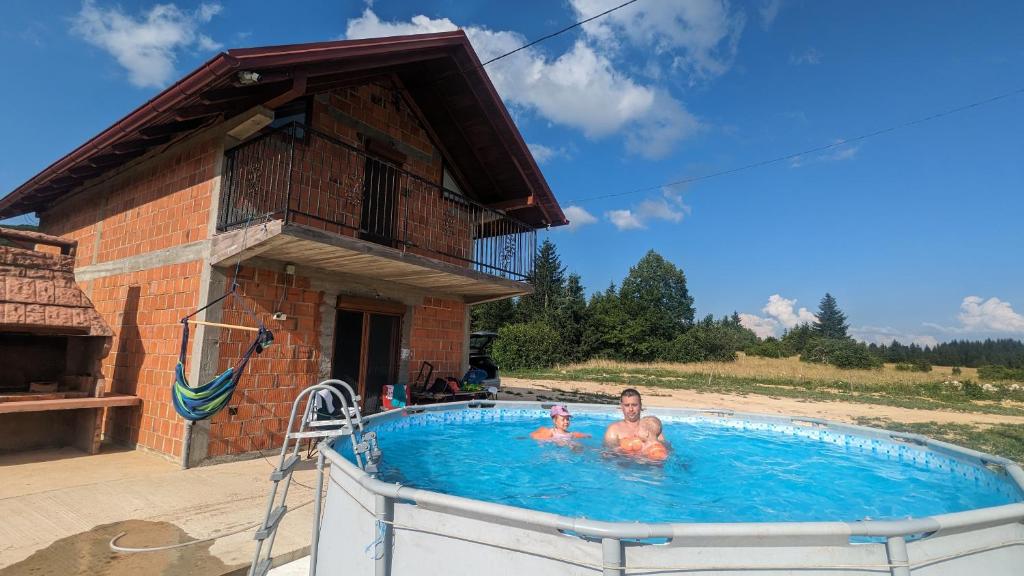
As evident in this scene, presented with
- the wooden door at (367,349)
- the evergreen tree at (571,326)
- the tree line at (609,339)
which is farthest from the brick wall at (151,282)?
the evergreen tree at (571,326)

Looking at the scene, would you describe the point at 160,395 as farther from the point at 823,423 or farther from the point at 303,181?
the point at 823,423

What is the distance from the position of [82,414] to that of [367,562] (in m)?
7.41

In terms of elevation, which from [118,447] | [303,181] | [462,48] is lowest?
[118,447]

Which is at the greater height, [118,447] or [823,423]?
[823,423]

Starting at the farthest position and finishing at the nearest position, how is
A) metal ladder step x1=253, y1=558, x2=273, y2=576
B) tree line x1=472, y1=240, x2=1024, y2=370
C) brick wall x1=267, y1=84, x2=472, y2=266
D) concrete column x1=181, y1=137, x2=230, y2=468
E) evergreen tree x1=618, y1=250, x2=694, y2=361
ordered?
evergreen tree x1=618, y1=250, x2=694, y2=361 < tree line x1=472, y1=240, x2=1024, y2=370 < brick wall x1=267, y1=84, x2=472, y2=266 < concrete column x1=181, y1=137, x2=230, y2=468 < metal ladder step x1=253, y1=558, x2=273, y2=576

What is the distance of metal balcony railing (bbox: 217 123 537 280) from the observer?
22.9ft

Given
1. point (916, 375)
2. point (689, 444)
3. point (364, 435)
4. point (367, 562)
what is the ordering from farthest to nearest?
point (916, 375) < point (689, 444) < point (364, 435) < point (367, 562)

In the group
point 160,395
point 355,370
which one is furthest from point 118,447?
point 355,370

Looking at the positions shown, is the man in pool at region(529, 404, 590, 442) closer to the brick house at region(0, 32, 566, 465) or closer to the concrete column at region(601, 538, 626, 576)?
the brick house at region(0, 32, 566, 465)

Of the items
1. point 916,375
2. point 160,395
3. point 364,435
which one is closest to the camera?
point 364,435

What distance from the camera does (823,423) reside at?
6.96 meters

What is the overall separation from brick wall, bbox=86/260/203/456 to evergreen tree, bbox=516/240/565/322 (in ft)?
106

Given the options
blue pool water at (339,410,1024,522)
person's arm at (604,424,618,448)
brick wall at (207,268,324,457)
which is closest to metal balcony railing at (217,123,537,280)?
brick wall at (207,268,324,457)

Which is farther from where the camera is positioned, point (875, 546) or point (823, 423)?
point (823, 423)
